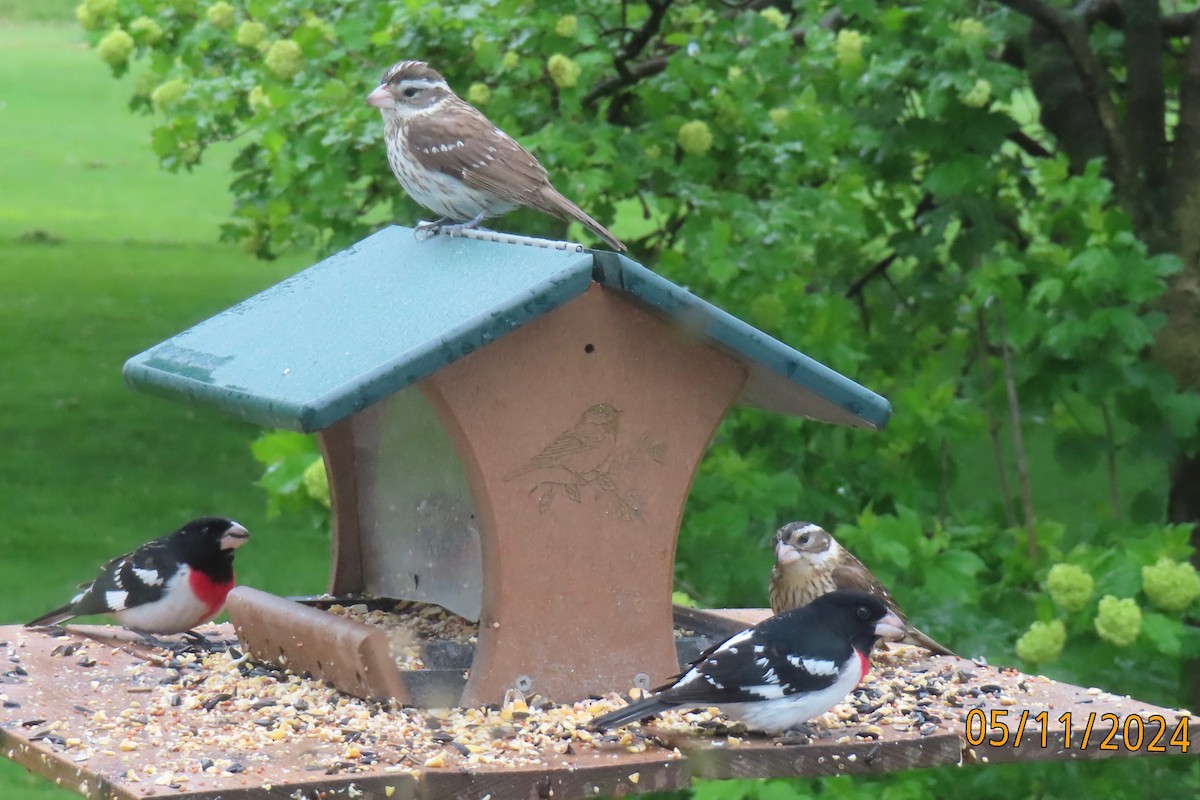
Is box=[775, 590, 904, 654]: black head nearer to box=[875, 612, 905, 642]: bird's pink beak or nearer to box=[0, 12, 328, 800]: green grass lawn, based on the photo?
box=[875, 612, 905, 642]: bird's pink beak

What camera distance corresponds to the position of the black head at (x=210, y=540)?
4.84 m

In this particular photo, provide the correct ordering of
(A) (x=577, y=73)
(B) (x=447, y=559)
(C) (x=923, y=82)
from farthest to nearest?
(C) (x=923, y=82)
(A) (x=577, y=73)
(B) (x=447, y=559)

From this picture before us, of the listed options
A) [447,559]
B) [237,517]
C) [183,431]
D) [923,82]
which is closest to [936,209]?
[923,82]

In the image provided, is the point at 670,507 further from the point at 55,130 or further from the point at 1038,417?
the point at 55,130

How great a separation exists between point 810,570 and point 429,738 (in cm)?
199

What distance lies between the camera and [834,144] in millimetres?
6355

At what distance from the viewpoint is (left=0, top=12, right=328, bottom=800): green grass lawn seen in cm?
996

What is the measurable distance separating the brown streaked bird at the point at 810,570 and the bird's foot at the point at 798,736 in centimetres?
148

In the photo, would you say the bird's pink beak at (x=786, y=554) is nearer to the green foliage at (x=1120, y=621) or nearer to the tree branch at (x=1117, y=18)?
the green foliage at (x=1120, y=621)

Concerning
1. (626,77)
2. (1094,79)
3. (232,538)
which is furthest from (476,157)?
(1094,79)

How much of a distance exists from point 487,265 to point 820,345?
9.18 ft

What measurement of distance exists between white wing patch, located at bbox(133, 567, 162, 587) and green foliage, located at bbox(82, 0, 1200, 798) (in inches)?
29.8

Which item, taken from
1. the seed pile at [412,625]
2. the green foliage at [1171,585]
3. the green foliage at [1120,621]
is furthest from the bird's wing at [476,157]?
the green foliage at [1171,585]

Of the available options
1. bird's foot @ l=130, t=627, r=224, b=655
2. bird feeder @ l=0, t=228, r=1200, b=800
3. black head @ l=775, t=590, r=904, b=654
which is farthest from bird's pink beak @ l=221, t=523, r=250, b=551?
black head @ l=775, t=590, r=904, b=654
